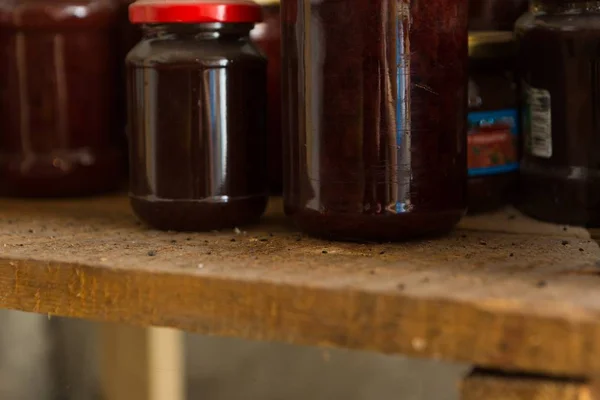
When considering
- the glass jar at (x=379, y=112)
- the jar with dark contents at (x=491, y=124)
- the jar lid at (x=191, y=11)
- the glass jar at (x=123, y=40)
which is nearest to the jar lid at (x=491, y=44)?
the jar with dark contents at (x=491, y=124)

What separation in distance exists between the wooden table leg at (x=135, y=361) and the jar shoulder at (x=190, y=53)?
22.3 inches

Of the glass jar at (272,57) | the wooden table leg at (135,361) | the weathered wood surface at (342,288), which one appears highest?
the glass jar at (272,57)

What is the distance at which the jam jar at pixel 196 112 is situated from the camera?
34.4 inches

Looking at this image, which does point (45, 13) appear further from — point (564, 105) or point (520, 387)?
point (520, 387)

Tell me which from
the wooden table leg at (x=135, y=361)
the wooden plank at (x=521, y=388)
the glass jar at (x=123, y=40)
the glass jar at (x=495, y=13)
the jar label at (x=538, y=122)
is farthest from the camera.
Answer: the wooden table leg at (x=135, y=361)

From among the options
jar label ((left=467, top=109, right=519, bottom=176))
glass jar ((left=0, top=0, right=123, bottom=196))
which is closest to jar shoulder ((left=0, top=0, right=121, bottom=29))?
glass jar ((left=0, top=0, right=123, bottom=196))

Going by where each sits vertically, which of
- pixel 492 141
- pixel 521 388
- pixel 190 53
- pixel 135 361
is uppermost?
pixel 190 53

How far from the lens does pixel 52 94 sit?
3.69 ft

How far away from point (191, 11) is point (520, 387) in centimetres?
47

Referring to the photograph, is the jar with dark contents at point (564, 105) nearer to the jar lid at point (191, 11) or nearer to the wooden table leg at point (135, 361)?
the jar lid at point (191, 11)

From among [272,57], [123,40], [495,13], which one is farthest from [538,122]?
[123,40]

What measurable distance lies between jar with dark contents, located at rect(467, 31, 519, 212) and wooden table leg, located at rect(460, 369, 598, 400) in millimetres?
389

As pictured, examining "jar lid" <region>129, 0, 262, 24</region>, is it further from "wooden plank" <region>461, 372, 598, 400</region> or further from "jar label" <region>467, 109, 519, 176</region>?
"wooden plank" <region>461, 372, 598, 400</region>

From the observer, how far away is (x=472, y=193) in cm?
99
